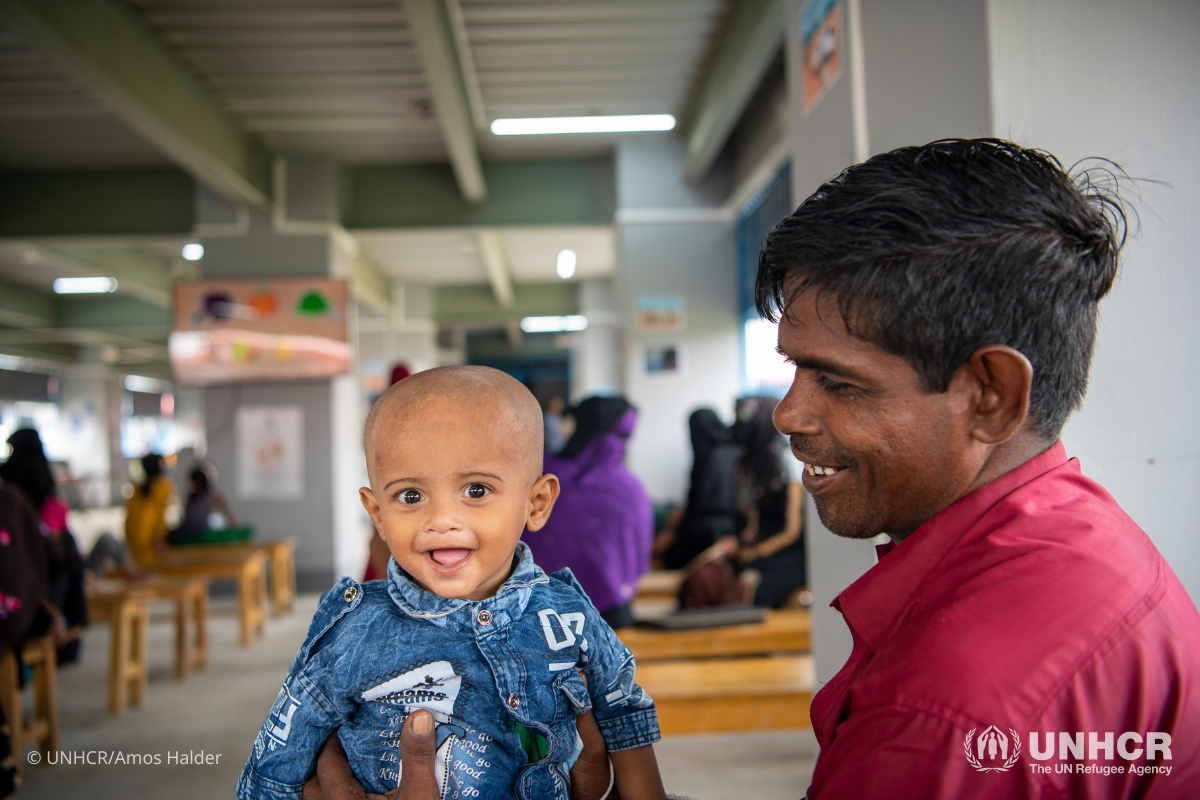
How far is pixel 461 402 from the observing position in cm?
102

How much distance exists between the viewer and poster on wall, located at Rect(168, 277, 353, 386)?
21.3 feet

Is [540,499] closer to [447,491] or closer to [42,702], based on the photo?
[447,491]

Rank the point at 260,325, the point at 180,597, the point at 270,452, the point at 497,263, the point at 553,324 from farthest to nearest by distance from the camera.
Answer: the point at 553,324 < the point at 497,263 < the point at 270,452 < the point at 260,325 < the point at 180,597

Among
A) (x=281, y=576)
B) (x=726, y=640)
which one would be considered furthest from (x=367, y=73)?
(x=726, y=640)

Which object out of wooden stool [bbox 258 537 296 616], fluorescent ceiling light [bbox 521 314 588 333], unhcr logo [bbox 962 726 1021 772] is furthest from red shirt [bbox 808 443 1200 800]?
fluorescent ceiling light [bbox 521 314 588 333]

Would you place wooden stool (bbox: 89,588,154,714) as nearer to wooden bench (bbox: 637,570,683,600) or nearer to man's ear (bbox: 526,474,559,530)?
wooden bench (bbox: 637,570,683,600)

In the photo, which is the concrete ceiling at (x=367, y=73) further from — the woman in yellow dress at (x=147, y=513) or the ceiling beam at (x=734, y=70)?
the woman in yellow dress at (x=147, y=513)

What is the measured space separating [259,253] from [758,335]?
4.40 metres

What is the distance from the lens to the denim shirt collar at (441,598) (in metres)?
1.04

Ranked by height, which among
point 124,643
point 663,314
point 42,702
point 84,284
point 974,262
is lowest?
point 42,702

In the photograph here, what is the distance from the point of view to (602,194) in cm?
696

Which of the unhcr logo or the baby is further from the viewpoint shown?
the baby

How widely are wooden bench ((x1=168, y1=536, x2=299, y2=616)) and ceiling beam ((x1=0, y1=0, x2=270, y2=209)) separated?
2.79 metres

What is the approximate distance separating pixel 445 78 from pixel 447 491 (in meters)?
4.08
